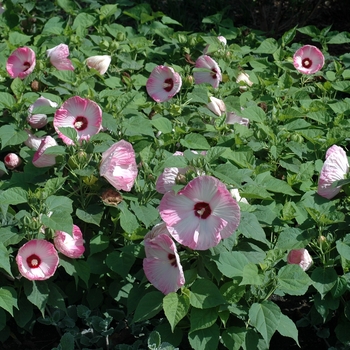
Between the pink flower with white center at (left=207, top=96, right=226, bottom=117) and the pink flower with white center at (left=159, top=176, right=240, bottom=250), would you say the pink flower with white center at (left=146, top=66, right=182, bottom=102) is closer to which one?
the pink flower with white center at (left=207, top=96, right=226, bottom=117)

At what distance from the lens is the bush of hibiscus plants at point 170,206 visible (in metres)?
2.76

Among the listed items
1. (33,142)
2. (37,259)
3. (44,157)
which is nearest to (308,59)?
(33,142)

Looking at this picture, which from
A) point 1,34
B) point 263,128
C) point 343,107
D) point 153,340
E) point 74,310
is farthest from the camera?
point 1,34

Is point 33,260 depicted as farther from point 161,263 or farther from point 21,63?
point 21,63

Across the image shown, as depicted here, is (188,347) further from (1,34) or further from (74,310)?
(1,34)

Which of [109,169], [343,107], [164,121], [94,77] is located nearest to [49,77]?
[94,77]

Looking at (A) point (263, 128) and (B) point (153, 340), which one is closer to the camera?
(B) point (153, 340)

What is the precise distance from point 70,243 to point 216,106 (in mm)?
1173

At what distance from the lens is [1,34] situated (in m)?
4.86

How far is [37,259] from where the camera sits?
2.92 meters

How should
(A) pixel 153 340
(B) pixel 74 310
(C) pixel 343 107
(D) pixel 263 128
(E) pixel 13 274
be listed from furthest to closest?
(C) pixel 343 107, (D) pixel 263 128, (B) pixel 74 310, (E) pixel 13 274, (A) pixel 153 340

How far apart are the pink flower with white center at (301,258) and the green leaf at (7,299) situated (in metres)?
1.06

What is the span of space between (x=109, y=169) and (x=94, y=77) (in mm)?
1272

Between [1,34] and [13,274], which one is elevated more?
[13,274]
